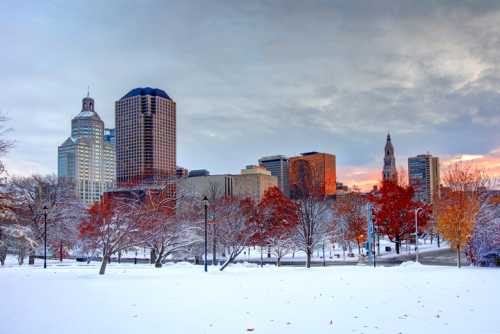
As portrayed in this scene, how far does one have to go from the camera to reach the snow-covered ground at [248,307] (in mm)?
11297

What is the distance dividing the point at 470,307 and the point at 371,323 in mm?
3897

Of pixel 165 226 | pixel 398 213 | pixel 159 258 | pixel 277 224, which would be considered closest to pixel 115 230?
pixel 159 258

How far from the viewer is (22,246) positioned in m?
40.7

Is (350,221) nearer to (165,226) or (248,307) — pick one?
(165,226)

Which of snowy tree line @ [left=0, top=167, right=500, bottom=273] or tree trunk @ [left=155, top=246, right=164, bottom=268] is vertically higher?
snowy tree line @ [left=0, top=167, right=500, bottom=273]

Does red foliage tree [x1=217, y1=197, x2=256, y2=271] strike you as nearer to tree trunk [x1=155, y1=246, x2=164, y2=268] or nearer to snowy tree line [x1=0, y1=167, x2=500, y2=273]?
snowy tree line [x1=0, y1=167, x2=500, y2=273]

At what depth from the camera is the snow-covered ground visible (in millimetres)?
11297

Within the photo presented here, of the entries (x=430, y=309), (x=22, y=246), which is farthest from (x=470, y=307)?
(x=22, y=246)

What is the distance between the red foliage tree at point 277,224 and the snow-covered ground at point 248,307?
3270 centimetres

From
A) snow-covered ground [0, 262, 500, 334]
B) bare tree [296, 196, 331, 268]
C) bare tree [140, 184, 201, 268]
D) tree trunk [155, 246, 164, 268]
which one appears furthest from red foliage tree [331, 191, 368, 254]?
snow-covered ground [0, 262, 500, 334]

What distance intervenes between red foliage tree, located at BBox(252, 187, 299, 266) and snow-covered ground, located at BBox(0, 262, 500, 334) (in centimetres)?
3270

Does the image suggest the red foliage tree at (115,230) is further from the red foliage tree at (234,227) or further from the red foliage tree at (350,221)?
the red foliage tree at (350,221)

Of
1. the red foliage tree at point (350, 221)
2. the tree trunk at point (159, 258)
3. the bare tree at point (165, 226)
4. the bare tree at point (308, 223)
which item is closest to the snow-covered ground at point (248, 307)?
the bare tree at point (165, 226)

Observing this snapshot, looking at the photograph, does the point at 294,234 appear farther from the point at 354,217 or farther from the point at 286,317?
the point at 286,317
